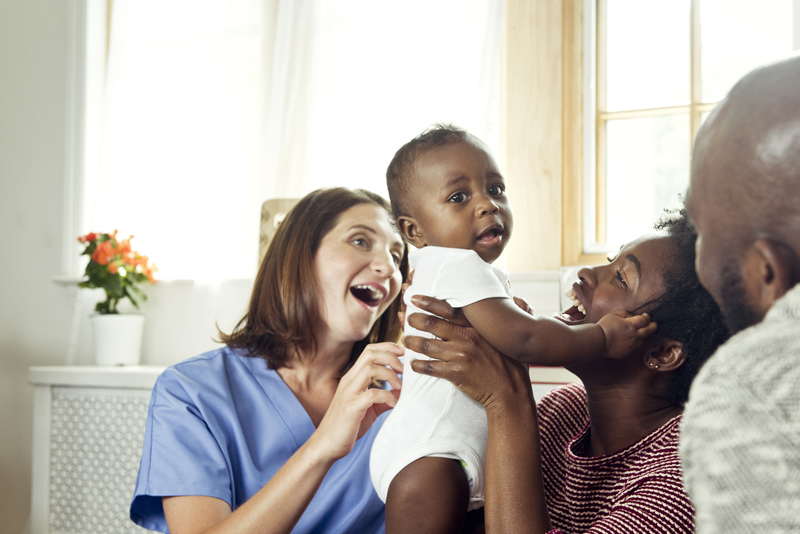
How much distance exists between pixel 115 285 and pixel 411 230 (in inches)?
69.9

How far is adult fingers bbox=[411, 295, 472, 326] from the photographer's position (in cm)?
96

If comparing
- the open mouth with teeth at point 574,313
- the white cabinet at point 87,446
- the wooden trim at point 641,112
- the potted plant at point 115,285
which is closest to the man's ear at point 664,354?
the open mouth with teeth at point 574,313

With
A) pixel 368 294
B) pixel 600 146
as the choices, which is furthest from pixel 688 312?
pixel 600 146

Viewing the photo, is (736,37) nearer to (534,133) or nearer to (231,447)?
(534,133)

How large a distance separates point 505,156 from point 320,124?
739mm

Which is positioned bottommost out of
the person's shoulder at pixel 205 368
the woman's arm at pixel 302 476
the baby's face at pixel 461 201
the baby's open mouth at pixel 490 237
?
the woman's arm at pixel 302 476

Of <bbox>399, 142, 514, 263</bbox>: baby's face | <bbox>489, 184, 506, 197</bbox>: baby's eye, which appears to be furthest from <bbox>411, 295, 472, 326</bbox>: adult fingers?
<bbox>489, 184, 506, 197</bbox>: baby's eye

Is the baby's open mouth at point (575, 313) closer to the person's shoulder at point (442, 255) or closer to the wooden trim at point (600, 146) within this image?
the person's shoulder at point (442, 255)

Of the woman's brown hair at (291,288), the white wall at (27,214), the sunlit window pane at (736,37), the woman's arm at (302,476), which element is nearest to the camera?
the woman's arm at (302,476)

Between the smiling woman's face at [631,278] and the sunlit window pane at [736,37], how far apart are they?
1.50m

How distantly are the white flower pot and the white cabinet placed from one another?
236 millimetres

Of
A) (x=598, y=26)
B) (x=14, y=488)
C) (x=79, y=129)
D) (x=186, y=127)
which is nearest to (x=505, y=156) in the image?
(x=598, y=26)

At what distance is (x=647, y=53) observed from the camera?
2.30 meters

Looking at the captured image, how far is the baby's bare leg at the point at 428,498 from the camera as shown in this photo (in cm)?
87
